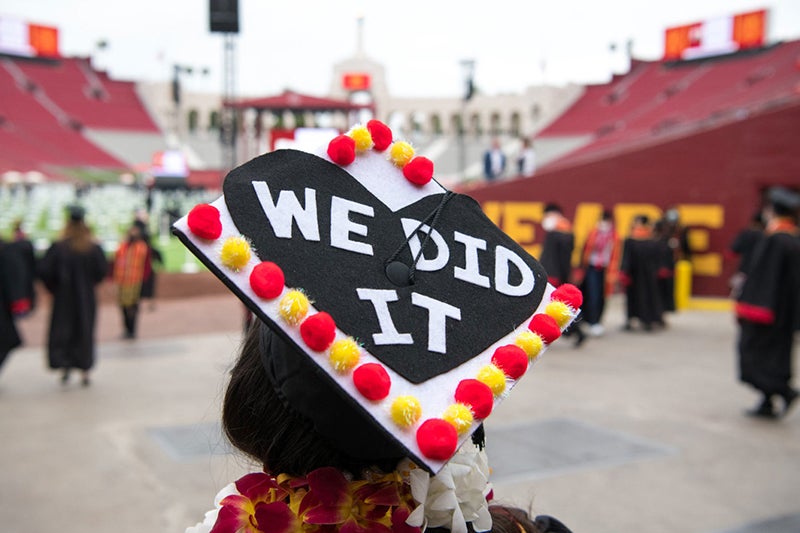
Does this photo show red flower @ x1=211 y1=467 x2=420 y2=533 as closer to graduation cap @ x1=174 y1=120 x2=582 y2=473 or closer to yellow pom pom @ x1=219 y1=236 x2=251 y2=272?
graduation cap @ x1=174 y1=120 x2=582 y2=473

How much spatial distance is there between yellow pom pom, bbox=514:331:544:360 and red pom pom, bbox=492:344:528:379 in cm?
2

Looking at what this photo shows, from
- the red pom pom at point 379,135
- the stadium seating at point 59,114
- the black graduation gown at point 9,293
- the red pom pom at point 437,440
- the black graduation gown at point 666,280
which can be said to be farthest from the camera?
the stadium seating at point 59,114

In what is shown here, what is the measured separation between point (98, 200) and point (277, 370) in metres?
33.0

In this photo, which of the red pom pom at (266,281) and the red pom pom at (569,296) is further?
the red pom pom at (569,296)

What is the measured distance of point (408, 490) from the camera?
1083mm

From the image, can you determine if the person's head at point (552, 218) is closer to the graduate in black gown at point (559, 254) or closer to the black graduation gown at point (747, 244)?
the graduate in black gown at point (559, 254)

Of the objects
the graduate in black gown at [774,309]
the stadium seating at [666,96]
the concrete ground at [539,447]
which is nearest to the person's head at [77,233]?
the concrete ground at [539,447]

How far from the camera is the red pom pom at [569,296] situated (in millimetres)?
1132

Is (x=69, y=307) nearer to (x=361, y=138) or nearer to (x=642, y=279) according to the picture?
(x=361, y=138)

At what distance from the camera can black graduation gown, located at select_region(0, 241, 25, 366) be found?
6684mm

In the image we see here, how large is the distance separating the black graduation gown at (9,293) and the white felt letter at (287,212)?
21.2ft

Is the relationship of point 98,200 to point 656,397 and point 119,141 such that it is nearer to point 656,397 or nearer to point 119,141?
point 119,141

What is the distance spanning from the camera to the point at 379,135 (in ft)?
3.90

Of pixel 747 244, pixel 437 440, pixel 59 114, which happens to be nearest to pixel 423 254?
pixel 437 440
